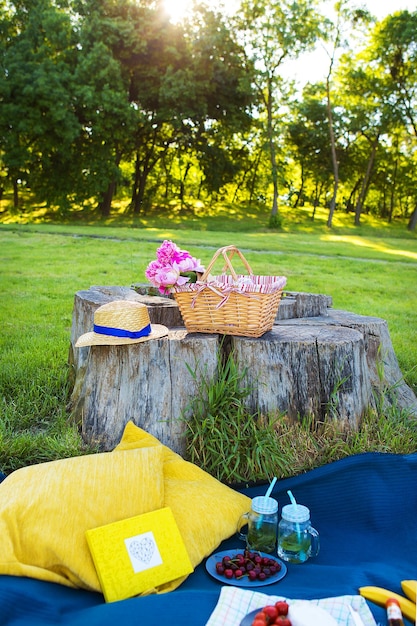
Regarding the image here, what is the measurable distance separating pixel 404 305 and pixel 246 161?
74.7ft

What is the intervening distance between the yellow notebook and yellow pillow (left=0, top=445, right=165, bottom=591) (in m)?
0.06

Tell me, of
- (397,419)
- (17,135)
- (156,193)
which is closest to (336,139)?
(156,193)

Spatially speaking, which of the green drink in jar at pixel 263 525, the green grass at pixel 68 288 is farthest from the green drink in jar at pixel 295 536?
the green grass at pixel 68 288

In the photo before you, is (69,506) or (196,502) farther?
(196,502)

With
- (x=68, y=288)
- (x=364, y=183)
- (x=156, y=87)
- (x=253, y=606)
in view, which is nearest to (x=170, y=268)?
(x=253, y=606)

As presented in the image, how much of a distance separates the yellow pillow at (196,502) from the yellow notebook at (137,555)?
0.38 ft

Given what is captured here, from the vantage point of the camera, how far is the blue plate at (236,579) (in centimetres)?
240

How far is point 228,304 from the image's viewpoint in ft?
11.1

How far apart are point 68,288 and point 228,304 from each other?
192 inches

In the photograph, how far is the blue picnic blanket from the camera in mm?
2086

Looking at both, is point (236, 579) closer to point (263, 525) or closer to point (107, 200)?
point (263, 525)

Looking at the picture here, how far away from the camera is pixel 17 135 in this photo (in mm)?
19266

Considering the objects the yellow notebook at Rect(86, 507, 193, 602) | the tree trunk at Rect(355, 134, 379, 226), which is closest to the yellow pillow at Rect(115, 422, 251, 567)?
the yellow notebook at Rect(86, 507, 193, 602)

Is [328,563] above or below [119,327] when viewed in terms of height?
below
